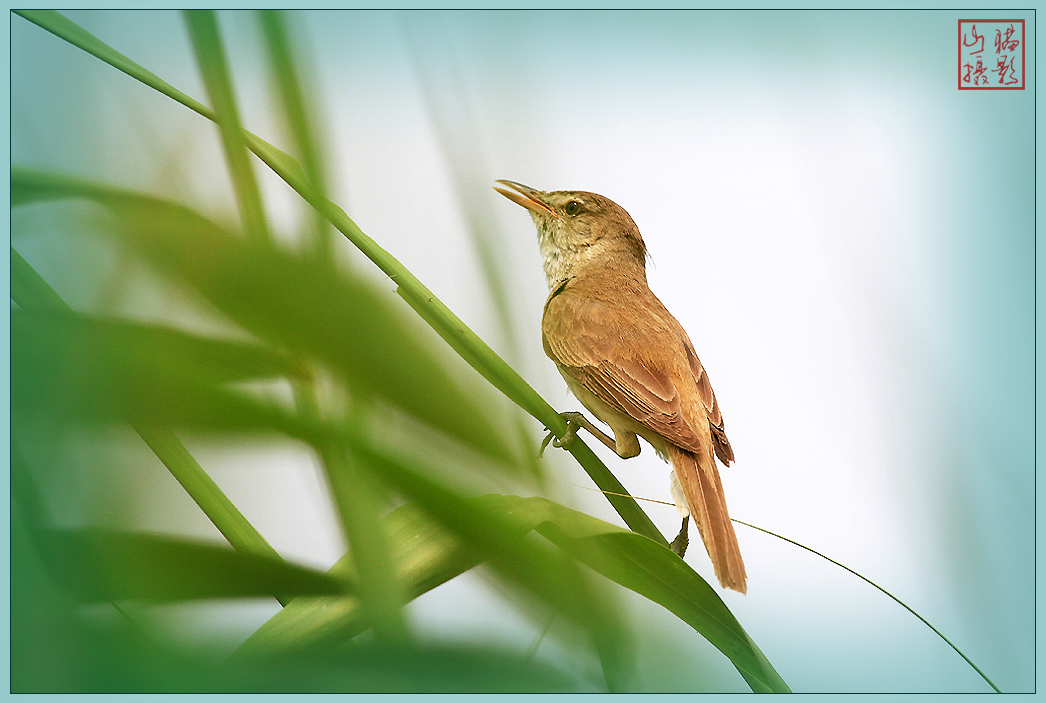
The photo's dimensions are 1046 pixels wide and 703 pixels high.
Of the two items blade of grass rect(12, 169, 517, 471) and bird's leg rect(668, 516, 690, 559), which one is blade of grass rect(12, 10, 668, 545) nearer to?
blade of grass rect(12, 169, 517, 471)

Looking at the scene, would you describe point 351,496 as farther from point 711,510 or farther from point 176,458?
point 711,510

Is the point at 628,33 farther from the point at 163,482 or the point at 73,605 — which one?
the point at 73,605

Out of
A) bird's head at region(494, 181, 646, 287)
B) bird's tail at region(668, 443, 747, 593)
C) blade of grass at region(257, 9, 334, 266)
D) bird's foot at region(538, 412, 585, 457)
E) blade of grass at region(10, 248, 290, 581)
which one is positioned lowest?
bird's tail at region(668, 443, 747, 593)

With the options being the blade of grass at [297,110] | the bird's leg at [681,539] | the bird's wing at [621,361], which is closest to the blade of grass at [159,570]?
the blade of grass at [297,110]

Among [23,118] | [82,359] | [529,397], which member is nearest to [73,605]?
[82,359]

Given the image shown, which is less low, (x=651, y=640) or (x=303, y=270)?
(x=303, y=270)

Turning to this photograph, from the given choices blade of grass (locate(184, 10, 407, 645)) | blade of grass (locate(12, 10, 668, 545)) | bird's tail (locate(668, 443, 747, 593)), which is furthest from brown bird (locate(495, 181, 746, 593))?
blade of grass (locate(184, 10, 407, 645))

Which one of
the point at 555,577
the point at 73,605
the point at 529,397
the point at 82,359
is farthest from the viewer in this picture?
the point at 82,359
